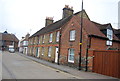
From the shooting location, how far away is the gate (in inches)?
445

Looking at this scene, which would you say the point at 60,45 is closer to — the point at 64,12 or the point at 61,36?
the point at 61,36

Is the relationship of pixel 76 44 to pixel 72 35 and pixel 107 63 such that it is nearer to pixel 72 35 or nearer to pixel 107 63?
pixel 72 35

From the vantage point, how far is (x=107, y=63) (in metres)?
12.1

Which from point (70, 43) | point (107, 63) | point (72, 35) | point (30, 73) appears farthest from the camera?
point (72, 35)

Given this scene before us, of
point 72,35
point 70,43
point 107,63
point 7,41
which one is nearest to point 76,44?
point 70,43

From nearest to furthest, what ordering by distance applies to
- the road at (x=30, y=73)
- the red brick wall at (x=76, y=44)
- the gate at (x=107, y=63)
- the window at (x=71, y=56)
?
1. the road at (x=30, y=73)
2. the gate at (x=107, y=63)
3. the red brick wall at (x=76, y=44)
4. the window at (x=71, y=56)

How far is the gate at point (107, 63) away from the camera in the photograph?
11297mm

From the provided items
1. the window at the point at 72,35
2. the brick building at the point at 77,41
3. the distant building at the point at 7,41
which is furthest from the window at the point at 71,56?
the distant building at the point at 7,41

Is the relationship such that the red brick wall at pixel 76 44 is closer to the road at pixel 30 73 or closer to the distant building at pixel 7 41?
the road at pixel 30 73

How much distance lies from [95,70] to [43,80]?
6613 mm

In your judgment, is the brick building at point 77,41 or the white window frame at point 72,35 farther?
the white window frame at point 72,35

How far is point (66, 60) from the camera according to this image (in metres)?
17.6

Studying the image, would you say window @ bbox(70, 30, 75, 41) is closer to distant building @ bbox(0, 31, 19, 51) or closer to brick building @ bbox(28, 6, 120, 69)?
brick building @ bbox(28, 6, 120, 69)

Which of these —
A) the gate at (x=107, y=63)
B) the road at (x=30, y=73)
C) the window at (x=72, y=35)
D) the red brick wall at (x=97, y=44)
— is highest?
the window at (x=72, y=35)
